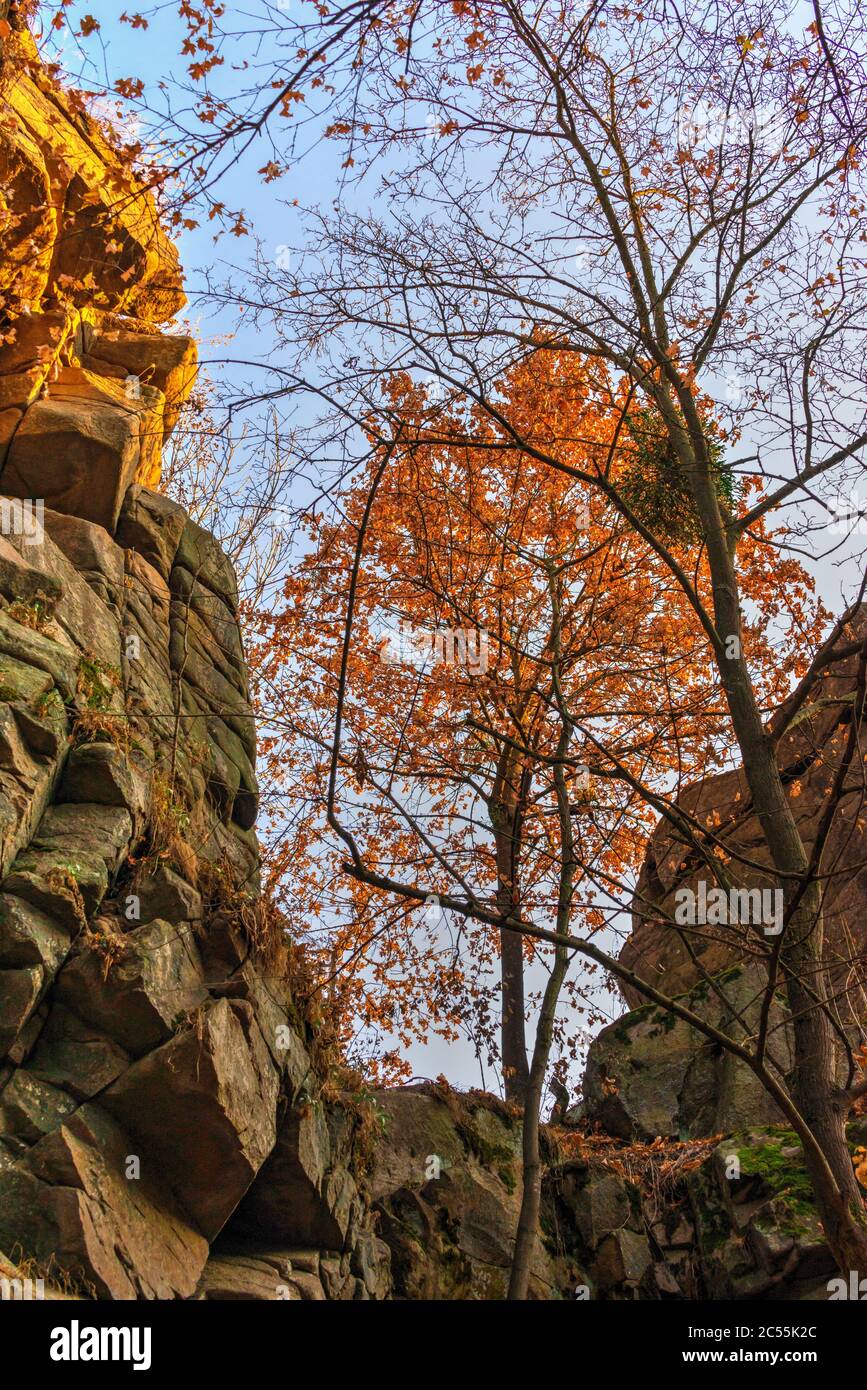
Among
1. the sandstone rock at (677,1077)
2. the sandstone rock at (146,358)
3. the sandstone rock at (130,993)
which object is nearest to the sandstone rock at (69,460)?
the sandstone rock at (146,358)

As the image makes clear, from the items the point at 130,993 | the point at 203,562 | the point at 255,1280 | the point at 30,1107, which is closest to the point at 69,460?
the point at 203,562

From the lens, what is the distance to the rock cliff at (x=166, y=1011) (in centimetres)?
710

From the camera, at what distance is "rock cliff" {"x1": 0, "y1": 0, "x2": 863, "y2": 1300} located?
7098mm

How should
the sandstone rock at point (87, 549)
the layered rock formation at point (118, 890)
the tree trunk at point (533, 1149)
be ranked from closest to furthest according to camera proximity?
the layered rock formation at point (118, 890), the tree trunk at point (533, 1149), the sandstone rock at point (87, 549)

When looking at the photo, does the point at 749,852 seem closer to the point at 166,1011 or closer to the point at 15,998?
the point at 166,1011

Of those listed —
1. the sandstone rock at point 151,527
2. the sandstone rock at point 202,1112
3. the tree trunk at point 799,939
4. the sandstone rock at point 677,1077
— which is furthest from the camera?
the sandstone rock at point 677,1077

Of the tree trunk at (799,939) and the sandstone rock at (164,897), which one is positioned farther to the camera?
the sandstone rock at (164,897)

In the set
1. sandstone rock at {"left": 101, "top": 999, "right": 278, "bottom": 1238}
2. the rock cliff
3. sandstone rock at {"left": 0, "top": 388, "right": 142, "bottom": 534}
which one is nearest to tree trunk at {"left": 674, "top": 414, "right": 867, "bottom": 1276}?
the rock cliff

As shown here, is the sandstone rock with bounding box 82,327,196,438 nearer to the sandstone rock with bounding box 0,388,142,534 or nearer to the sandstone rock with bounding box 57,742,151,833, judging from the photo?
the sandstone rock with bounding box 0,388,142,534

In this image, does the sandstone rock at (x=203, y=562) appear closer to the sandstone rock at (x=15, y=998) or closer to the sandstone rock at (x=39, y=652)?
the sandstone rock at (x=39, y=652)

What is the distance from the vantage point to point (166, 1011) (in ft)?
24.8

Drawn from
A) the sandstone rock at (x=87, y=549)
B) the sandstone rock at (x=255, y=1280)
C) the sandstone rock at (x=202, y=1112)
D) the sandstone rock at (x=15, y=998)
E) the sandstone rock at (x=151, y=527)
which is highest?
the sandstone rock at (x=151, y=527)

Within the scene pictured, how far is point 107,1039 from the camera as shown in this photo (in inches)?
289
